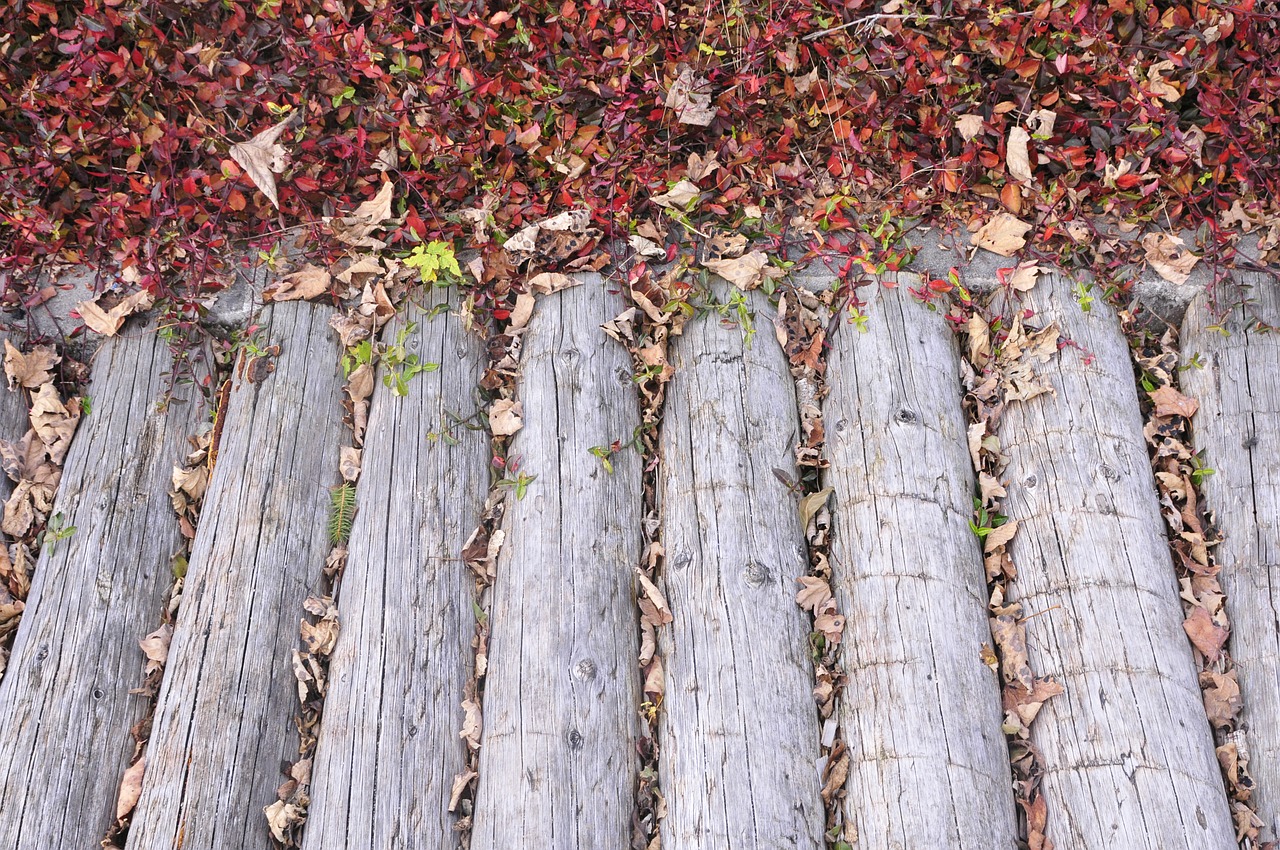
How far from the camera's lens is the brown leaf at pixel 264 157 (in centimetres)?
377

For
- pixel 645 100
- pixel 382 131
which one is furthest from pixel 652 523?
pixel 382 131

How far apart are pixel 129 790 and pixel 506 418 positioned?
188 cm

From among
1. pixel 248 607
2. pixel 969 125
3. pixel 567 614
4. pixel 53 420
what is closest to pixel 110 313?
pixel 53 420

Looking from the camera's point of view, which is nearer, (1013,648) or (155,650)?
(1013,648)

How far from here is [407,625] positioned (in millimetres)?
3047

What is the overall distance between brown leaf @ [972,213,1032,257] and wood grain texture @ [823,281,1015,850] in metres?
0.49

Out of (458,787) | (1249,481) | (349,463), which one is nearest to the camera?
(458,787)

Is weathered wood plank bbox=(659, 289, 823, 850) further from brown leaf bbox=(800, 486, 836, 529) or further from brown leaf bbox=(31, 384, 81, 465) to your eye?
brown leaf bbox=(31, 384, 81, 465)

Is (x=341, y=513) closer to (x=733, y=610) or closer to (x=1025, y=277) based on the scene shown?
(x=733, y=610)

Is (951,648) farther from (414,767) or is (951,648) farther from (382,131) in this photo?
(382,131)

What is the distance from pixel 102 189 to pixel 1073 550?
14.7 feet

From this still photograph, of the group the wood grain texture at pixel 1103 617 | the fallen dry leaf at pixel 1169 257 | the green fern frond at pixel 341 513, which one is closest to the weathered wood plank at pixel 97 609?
the green fern frond at pixel 341 513

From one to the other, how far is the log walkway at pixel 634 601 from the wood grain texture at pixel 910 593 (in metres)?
0.01

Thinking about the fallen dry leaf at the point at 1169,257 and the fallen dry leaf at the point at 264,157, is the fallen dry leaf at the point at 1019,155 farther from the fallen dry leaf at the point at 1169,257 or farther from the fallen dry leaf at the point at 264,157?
the fallen dry leaf at the point at 264,157
